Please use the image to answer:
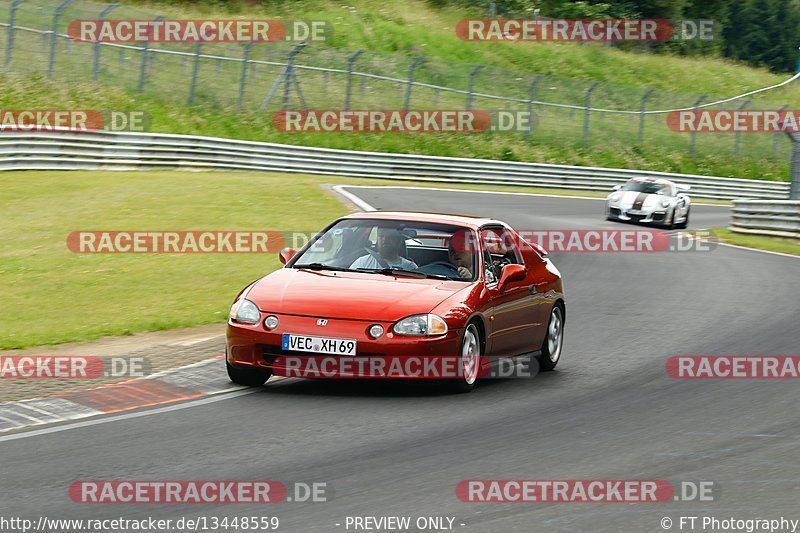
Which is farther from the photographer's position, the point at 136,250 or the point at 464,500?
the point at 136,250

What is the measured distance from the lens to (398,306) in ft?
30.2

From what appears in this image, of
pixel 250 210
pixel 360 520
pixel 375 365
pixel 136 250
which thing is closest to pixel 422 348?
pixel 375 365

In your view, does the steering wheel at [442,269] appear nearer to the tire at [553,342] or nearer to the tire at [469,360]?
the tire at [469,360]

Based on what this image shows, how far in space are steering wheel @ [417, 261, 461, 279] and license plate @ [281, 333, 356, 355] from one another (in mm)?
1254

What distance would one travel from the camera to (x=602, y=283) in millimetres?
17672

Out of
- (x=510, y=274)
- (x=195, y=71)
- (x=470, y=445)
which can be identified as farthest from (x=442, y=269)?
(x=195, y=71)

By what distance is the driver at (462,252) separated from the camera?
10.0 m

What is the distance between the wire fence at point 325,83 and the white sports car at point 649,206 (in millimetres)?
10135

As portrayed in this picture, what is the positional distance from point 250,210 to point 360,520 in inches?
722

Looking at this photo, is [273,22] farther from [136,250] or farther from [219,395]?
[219,395]

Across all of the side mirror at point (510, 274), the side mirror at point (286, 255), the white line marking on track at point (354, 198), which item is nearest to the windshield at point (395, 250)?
the side mirror at point (286, 255)

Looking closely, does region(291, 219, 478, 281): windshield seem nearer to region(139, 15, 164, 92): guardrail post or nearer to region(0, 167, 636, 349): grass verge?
region(0, 167, 636, 349): grass verge

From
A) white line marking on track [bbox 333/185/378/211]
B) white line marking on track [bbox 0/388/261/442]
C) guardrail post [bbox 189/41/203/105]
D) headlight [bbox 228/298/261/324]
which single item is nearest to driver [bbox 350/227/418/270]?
headlight [bbox 228/298/261/324]

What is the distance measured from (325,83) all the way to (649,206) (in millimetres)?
15819
